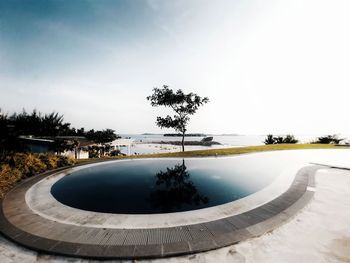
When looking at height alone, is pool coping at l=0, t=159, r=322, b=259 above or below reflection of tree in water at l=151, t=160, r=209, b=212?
above

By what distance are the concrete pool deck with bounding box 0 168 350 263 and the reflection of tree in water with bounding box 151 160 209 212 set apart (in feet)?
8.00

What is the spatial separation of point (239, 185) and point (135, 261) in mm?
6310

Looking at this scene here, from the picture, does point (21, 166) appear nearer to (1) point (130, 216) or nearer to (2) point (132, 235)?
(1) point (130, 216)

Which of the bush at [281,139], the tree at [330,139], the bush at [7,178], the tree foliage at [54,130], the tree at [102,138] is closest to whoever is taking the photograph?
the bush at [7,178]

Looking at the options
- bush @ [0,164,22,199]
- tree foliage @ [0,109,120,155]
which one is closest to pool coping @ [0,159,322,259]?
bush @ [0,164,22,199]

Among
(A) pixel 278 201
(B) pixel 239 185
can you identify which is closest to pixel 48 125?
(B) pixel 239 185

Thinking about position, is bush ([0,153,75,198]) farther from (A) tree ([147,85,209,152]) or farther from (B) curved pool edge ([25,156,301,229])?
(A) tree ([147,85,209,152])

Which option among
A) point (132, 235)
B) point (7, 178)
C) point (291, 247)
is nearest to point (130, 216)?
point (132, 235)

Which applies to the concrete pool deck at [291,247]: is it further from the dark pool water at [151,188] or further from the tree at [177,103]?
the tree at [177,103]

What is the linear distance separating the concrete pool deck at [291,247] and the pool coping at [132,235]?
0.12 meters

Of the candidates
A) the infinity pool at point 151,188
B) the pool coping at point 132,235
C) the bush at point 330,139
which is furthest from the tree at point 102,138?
the bush at point 330,139

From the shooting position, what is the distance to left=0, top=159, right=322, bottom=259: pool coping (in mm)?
3223

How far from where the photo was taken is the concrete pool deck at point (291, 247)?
3061 millimetres

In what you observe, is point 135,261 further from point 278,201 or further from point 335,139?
point 335,139
